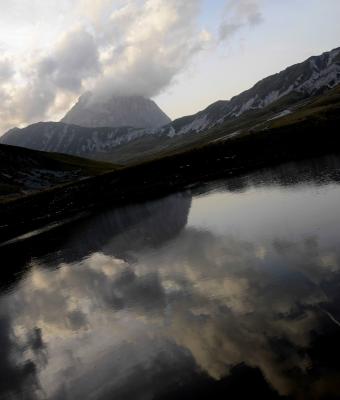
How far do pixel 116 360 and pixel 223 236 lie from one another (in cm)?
2377

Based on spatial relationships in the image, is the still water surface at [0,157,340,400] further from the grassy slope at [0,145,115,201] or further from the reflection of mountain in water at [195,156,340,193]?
the grassy slope at [0,145,115,201]

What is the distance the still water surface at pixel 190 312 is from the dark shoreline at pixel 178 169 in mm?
61784

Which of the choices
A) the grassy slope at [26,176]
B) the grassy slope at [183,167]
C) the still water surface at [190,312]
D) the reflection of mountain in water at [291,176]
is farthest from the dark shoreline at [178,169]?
the still water surface at [190,312]

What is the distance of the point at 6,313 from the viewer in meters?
39.0

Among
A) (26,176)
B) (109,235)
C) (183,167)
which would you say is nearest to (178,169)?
(183,167)

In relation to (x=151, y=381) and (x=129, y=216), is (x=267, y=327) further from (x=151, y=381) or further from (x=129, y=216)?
(x=129, y=216)

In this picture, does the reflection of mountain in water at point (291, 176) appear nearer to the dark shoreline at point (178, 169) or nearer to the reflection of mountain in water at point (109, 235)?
the reflection of mountain in water at point (109, 235)

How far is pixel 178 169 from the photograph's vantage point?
144 metres

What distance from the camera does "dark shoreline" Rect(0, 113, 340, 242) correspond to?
390 ft

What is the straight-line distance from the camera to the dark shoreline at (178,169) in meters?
119

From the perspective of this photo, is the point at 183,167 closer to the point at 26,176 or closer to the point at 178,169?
the point at 178,169

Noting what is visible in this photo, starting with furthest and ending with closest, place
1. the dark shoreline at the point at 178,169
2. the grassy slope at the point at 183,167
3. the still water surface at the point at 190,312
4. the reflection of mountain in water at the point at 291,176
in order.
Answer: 1. the grassy slope at the point at 183,167
2. the dark shoreline at the point at 178,169
3. the reflection of mountain in water at the point at 291,176
4. the still water surface at the point at 190,312

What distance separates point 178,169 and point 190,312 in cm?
11855

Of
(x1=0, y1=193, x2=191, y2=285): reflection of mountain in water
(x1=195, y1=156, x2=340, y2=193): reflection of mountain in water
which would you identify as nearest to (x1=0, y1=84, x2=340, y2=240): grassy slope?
(x1=195, y1=156, x2=340, y2=193): reflection of mountain in water
